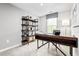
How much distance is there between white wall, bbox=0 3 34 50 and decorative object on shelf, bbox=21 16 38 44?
0.48ft

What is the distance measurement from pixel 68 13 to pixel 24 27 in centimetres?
161

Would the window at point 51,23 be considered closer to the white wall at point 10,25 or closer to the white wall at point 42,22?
the white wall at point 42,22

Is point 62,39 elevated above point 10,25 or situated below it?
below

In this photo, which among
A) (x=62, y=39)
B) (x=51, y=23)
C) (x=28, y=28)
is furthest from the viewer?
(x=28, y=28)

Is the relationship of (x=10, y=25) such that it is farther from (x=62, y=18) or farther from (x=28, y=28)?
(x=62, y=18)

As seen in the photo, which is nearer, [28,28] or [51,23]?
[51,23]

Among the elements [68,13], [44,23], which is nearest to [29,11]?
[44,23]

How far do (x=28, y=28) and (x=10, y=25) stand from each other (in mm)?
743

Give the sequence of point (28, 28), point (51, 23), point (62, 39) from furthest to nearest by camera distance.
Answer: point (28, 28)
point (51, 23)
point (62, 39)

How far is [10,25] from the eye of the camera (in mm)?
2891

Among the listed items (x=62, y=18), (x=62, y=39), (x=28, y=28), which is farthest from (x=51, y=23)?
(x=28, y=28)

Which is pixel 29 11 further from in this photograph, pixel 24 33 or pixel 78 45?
pixel 78 45

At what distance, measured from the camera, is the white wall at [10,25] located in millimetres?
2704

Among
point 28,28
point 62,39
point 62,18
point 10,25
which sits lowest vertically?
point 62,39
